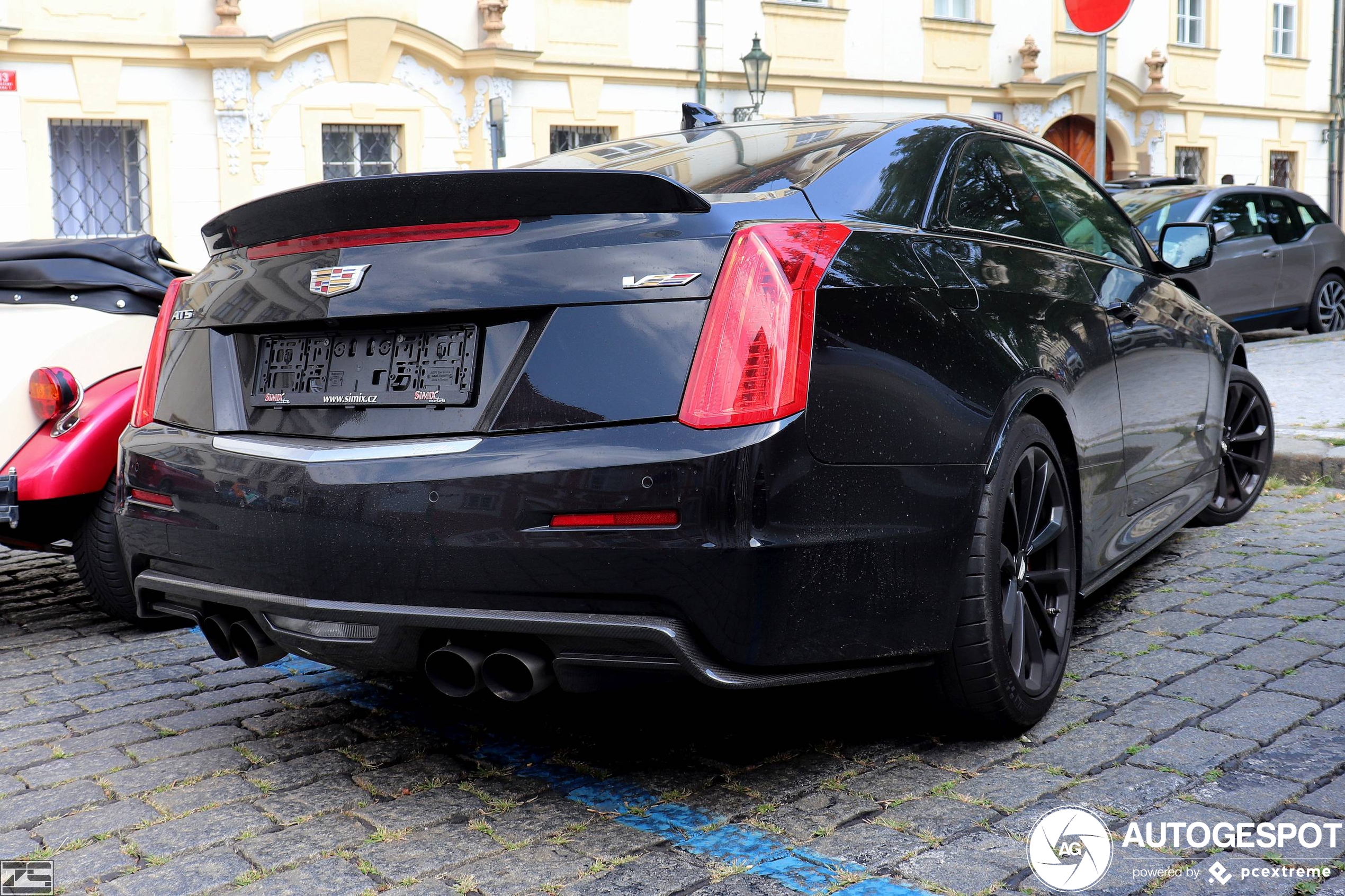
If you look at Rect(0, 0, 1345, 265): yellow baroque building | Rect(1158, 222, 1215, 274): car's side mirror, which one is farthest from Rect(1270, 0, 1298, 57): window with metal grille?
Rect(1158, 222, 1215, 274): car's side mirror

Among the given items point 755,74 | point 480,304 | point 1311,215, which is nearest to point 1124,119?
point 755,74

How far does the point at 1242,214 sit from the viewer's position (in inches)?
505

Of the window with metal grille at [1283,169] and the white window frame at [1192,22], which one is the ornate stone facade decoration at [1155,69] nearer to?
the white window frame at [1192,22]

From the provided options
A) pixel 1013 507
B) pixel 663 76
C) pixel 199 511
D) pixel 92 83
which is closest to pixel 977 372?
pixel 1013 507

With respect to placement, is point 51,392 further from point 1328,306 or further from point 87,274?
point 1328,306

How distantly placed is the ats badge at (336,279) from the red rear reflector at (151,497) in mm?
599

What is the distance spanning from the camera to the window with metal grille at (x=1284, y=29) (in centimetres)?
2859

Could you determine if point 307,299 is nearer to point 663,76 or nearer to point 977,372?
point 977,372

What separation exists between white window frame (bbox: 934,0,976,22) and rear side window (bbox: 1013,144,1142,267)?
19476 millimetres

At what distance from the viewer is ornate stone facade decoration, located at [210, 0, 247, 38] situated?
16.3 meters

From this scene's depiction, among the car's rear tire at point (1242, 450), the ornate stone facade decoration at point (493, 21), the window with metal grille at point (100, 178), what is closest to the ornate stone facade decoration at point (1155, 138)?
the ornate stone facade decoration at point (493, 21)

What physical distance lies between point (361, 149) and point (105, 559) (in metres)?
14.5

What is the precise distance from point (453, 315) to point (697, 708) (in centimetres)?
132

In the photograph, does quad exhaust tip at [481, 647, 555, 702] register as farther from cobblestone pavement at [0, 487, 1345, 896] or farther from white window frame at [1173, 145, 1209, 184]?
white window frame at [1173, 145, 1209, 184]
